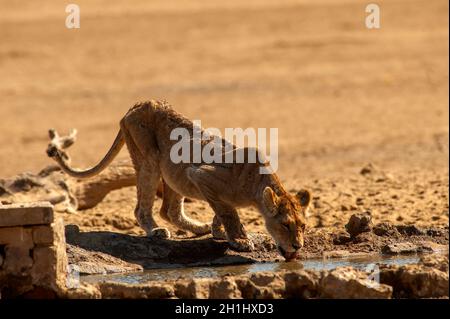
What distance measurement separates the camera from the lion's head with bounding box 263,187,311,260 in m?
10.4

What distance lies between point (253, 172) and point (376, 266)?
157 cm

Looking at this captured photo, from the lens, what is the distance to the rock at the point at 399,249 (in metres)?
10.9

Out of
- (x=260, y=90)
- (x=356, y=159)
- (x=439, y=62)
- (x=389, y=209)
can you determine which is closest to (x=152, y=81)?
(x=260, y=90)

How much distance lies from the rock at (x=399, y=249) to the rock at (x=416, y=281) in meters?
1.56

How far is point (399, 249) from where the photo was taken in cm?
1098

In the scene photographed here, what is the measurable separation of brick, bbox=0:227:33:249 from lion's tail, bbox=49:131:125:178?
299 centimetres

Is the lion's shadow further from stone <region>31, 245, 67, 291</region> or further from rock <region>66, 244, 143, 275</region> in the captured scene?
stone <region>31, 245, 67, 291</region>

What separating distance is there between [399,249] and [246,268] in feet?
4.65

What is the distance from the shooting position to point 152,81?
25.9 metres

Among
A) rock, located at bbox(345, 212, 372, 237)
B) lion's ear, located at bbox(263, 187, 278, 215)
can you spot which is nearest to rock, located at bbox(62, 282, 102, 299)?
lion's ear, located at bbox(263, 187, 278, 215)

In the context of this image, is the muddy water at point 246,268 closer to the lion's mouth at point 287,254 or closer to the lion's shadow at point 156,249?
the lion's mouth at point 287,254

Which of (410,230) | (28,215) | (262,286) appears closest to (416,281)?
(262,286)
